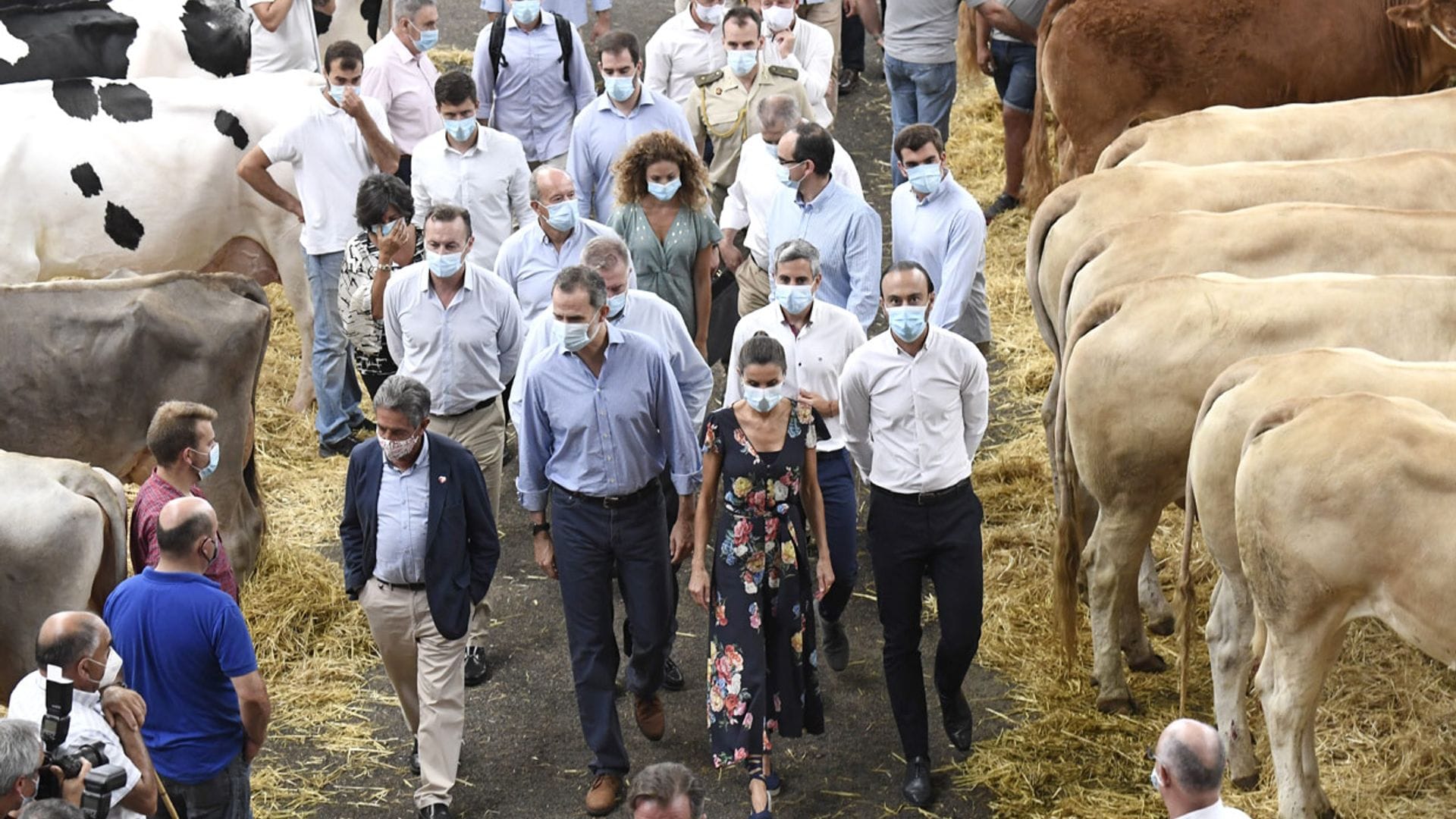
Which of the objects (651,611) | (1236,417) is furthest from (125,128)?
(1236,417)

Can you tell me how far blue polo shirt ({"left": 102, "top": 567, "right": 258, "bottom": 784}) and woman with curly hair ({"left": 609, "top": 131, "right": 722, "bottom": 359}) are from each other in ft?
11.3

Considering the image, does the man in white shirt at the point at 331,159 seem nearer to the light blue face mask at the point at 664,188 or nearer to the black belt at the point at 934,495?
the light blue face mask at the point at 664,188

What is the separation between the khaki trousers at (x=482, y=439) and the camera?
836 cm

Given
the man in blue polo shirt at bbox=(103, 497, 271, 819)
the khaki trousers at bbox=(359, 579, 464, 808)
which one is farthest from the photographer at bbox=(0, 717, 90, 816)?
the khaki trousers at bbox=(359, 579, 464, 808)

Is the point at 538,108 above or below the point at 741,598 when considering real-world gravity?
above

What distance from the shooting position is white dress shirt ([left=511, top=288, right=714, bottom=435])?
25.8ft

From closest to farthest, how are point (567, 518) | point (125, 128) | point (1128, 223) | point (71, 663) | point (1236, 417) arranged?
point (71, 663)
point (1236, 417)
point (567, 518)
point (1128, 223)
point (125, 128)

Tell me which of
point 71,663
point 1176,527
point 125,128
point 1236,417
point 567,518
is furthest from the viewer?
point 125,128

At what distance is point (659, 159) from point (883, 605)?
2620mm

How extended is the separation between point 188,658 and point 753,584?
2.26 meters

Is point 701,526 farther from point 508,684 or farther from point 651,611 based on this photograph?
point 508,684

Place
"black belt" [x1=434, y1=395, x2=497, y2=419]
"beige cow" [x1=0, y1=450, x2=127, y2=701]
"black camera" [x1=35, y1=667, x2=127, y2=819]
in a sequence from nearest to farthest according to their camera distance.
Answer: "black camera" [x1=35, y1=667, x2=127, y2=819] < "beige cow" [x1=0, y1=450, x2=127, y2=701] < "black belt" [x1=434, y1=395, x2=497, y2=419]

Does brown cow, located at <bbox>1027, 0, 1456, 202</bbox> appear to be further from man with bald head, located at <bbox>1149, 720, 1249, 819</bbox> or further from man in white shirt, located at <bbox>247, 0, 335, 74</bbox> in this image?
man with bald head, located at <bbox>1149, 720, 1249, 819</bbox>

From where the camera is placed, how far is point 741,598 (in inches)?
280
